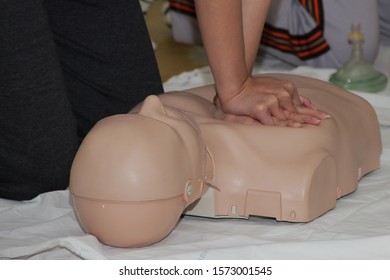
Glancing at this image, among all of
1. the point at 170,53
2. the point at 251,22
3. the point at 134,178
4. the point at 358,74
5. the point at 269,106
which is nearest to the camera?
the point at 134,178

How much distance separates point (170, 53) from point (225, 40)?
Result: 5.07ft

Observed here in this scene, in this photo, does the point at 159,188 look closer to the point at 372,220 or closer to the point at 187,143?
the point at 187,143

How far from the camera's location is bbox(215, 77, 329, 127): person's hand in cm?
154

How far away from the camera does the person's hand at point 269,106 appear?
1536 millimetres

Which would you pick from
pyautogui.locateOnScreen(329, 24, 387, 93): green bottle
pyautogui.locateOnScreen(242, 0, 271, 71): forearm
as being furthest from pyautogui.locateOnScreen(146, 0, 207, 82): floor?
pyautogui.locateOnScreen(242, 0, 271, 71): forearm

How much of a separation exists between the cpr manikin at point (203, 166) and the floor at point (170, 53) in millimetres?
1170

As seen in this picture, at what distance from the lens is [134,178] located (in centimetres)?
131

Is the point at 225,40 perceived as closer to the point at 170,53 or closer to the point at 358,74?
the point at 358,74

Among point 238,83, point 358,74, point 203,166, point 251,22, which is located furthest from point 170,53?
point 203,166

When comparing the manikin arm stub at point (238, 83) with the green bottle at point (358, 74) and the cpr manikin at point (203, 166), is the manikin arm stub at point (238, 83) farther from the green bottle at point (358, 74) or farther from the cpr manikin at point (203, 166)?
the green bottle at point (358, 74)

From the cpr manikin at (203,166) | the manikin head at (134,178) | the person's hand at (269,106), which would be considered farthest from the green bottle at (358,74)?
the manikin head at (134,178)

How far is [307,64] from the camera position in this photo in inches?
101

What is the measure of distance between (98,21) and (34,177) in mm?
407

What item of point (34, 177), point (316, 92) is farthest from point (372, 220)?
point (34, 177)
